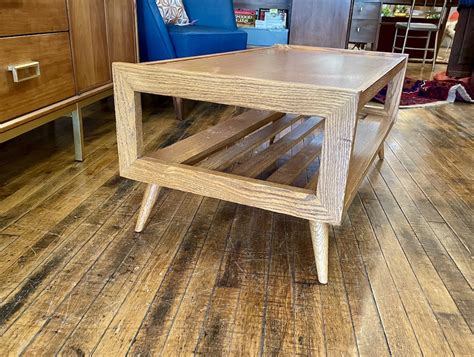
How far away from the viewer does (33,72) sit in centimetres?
122

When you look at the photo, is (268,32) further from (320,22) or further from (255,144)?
(255,144)

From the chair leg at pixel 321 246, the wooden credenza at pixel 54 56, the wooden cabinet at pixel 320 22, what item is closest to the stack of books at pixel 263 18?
the wooden cabinet at pixel 320 22

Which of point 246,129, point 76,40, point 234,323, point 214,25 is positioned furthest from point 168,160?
point 214,25

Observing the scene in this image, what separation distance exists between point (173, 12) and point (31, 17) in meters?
1.23

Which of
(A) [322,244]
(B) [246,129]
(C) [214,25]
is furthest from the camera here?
(C) [214,25]

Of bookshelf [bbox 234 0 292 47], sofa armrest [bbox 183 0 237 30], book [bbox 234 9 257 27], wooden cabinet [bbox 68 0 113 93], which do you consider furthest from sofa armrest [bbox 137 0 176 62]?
book [bbox 234 9 257 27]

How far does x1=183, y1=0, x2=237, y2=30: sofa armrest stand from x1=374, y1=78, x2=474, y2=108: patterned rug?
1062 millimetres

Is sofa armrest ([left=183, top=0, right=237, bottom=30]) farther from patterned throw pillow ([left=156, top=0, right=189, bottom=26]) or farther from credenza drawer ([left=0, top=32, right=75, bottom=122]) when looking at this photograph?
credenza drawer ([left=0, top=32, right=75, bottom=122])

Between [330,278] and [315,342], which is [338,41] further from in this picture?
[315,342]

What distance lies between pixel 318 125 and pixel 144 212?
0.79 metres

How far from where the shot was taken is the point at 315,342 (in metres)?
0.73

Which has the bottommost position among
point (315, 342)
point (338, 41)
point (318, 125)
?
point (315, 342)

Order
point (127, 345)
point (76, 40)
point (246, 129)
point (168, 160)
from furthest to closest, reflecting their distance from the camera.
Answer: point (76, 40), point (246, 129), point (168, 160), point (127, 345)

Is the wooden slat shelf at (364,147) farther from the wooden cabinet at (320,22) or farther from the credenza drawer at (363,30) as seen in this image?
the credenza drawer at (363,30)
